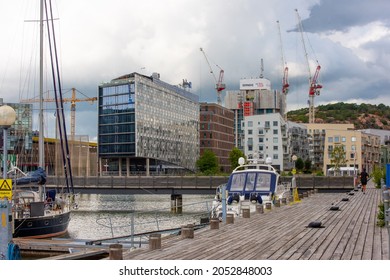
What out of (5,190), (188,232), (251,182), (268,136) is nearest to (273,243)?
(188,232)

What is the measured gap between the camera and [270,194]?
42188 mm

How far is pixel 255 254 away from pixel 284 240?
367 centimetres

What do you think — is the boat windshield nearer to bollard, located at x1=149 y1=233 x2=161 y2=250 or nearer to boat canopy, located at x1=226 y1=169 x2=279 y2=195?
boat canopy, located at x1=226 y1=169 x2=279 y2=195

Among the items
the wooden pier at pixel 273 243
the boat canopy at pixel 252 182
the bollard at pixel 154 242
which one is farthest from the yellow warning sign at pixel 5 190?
the boat canopy at pixel 252 182

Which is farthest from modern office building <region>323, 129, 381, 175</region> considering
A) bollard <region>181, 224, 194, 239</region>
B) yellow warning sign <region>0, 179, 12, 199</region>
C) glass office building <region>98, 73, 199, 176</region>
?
yellow warning sign <region>0, 179, 12, 199</region>

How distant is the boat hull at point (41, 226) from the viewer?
45.6m

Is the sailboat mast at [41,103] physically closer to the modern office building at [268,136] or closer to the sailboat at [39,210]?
the sailboat at [39,210]

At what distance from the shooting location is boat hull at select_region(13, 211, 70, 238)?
45.6 m

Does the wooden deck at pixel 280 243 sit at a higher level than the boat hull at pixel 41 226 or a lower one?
higher

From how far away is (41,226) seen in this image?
48000mm
